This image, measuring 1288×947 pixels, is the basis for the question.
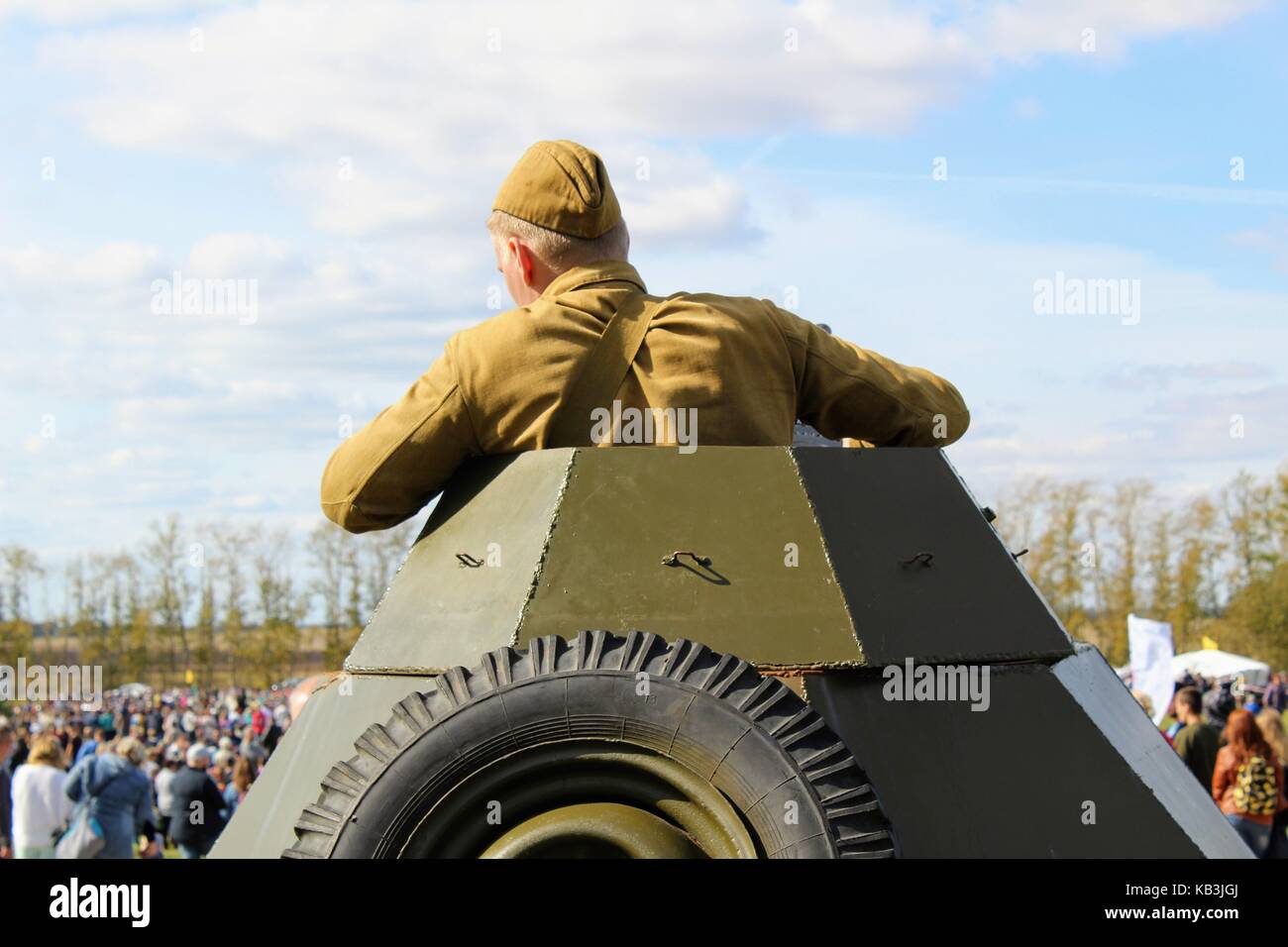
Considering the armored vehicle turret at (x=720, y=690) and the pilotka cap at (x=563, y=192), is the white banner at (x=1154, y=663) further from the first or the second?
the pilotka cap at (x=563, y=192)

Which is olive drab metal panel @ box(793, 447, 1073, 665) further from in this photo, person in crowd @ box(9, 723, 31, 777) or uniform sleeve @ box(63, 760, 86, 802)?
person in crowd @ box(9, 723, 31, 777)

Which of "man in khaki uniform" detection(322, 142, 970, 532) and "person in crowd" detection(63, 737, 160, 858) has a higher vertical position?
"man in khaki uniform" detection(322, 142, 970, 532)

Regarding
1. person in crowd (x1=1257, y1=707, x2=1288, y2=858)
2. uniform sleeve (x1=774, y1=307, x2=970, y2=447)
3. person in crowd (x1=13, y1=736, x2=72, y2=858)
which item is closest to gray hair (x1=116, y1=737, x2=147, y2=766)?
person in crowd (x1=13, y1=736, x2=72, y2=858)

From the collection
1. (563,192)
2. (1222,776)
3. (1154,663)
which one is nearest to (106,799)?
(1222,776)

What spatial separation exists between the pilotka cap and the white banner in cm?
1555

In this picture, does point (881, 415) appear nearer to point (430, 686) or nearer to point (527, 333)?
point (527, 333)

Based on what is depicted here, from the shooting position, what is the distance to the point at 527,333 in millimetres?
3598

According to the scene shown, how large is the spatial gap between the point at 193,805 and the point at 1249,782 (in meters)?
8.64

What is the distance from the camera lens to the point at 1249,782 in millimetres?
10688

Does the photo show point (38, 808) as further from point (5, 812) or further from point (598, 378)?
point (598, 378)

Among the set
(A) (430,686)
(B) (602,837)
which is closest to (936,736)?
(B) (602,837)

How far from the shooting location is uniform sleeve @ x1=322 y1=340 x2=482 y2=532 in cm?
360

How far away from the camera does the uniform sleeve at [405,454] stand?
3.60 m
